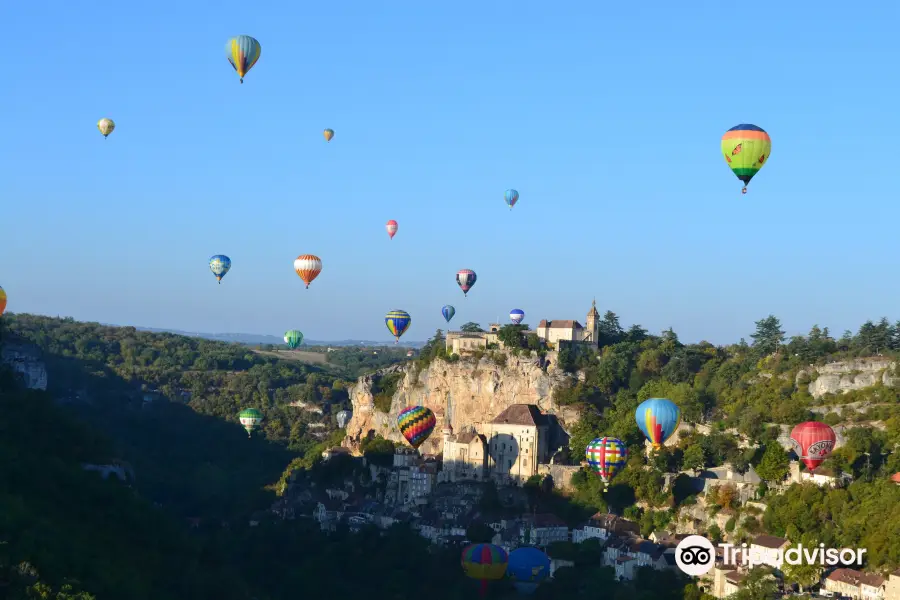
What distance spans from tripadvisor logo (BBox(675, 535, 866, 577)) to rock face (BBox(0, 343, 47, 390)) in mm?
25470

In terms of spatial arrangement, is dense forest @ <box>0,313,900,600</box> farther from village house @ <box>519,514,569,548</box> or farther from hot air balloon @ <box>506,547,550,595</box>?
village house @ <box>519,514,569,548</box>

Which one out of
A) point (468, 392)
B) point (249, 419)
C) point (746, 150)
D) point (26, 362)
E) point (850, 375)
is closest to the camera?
point (746, 150)

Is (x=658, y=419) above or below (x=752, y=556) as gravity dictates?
above

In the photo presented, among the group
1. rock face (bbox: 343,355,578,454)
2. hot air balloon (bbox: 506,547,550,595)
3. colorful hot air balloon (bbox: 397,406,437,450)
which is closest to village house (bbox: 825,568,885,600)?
hot air balloon (bbox: 506,547,550,595)

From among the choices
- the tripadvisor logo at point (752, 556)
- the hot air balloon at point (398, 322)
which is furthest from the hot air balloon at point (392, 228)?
the tripadvisor logo at point (752, 556)

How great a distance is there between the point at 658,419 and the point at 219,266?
23.6m

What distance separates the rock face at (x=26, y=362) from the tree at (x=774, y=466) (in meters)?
26.6

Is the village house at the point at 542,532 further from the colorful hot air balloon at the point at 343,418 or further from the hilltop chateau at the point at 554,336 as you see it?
the colorful hot air balloon at the point at 343,418

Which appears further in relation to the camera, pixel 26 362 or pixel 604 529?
pixel 26 362

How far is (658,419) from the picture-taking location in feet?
178

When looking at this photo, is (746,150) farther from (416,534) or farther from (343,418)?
(343,418)

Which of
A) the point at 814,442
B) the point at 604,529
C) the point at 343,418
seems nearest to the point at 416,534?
the point at 604,529

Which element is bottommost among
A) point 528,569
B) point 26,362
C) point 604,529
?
point 528,569

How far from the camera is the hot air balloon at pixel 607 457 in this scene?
54.2m
